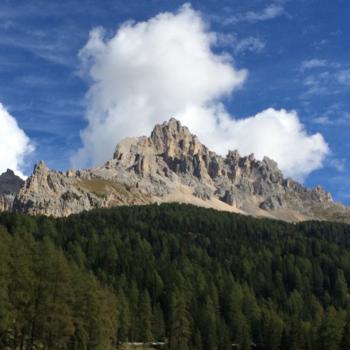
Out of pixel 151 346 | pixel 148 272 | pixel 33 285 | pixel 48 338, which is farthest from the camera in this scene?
pixel 148 272

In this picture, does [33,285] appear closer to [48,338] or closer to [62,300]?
[62,300]

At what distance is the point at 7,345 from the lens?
299 feet

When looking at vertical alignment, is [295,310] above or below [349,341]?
above

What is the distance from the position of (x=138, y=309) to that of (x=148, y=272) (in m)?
43.1

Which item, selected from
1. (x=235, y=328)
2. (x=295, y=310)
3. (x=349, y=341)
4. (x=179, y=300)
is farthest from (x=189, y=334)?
(x=295, y=310)

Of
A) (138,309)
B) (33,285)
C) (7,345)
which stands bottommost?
(7,345)

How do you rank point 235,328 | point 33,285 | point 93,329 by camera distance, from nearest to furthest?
point 33,285 → point 93,329 → point 235,328

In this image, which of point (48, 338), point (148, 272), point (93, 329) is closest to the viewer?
point (48, 338)

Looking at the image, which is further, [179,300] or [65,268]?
[179,300]

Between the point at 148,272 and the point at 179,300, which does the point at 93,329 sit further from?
the point at 148,272

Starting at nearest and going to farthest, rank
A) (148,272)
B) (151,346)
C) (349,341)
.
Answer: (349,341)
(151,346)
(148,272)

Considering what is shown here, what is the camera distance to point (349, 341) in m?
114

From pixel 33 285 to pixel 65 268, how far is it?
19.1ft

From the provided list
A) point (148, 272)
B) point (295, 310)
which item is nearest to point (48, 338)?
point (148, 272)
